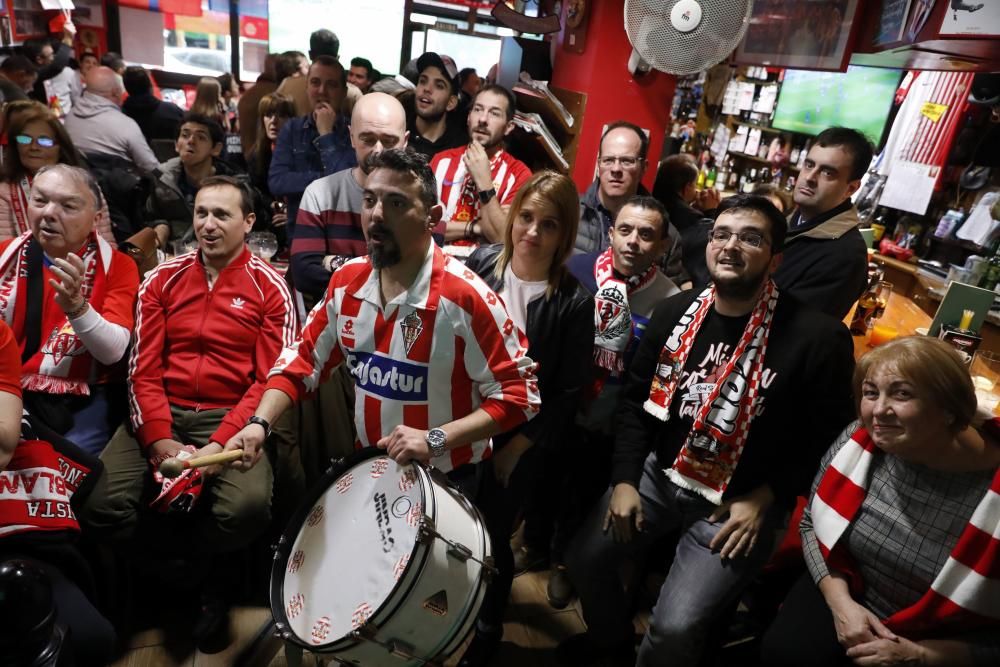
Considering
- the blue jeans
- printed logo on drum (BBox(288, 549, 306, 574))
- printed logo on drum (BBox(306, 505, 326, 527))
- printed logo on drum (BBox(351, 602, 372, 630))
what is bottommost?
the blue jeans

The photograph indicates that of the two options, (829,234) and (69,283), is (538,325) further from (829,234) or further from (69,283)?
(69,283)

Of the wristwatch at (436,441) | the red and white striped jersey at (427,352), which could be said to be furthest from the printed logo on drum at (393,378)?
the wristwatch at (436,441)

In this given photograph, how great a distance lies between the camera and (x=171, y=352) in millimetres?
2199

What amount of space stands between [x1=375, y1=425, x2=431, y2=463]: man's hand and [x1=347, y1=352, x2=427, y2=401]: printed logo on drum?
222mm

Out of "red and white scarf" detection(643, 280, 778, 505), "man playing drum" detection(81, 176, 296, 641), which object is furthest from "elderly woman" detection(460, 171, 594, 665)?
"man playing drum" detection(81, 176, 296, 641)

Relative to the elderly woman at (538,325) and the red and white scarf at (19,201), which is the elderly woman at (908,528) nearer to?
the elderly woman at (538,325)

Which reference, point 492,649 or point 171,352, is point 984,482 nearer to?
point 492,649

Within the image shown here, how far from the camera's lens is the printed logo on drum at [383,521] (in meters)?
1.39

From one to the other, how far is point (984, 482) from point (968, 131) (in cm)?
369

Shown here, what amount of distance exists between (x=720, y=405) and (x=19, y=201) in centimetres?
296

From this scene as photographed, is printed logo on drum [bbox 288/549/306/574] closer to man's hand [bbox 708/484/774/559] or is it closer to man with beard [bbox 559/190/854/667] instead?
man with beard [bbox 559/190/854/667]

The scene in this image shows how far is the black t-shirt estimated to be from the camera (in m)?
1.88

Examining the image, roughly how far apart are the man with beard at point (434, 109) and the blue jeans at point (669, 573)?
202cm

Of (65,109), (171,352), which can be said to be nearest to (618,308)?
(171,352)
